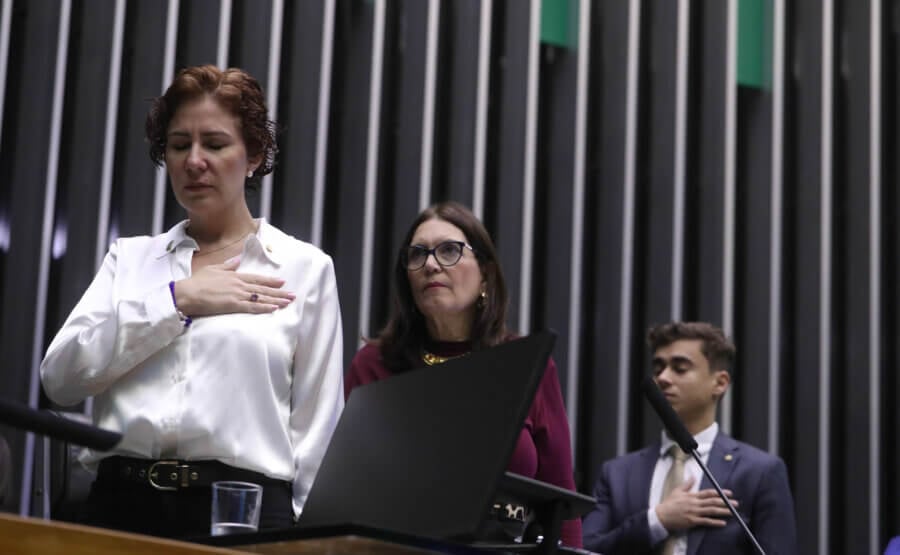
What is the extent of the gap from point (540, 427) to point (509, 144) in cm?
228

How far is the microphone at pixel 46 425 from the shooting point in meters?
1.12

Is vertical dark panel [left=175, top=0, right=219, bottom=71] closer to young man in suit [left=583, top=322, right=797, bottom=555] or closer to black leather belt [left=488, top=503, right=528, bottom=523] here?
young man in suit [left=583, top=322, right=797, bottom=555]

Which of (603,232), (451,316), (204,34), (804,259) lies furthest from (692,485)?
(204,34)

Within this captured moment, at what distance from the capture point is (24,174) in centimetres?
409

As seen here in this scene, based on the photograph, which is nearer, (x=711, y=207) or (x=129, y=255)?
(x=129, y=255)

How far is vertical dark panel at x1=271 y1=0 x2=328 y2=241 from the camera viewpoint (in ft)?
14.6

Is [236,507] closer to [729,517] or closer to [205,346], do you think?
[205,346]

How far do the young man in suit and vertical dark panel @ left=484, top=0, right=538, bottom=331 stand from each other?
776 mm

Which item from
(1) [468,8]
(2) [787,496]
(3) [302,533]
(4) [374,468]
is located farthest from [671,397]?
(3) [302,533]

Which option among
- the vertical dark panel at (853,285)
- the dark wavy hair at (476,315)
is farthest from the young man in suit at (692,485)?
the vertical dark panel at (853,285)

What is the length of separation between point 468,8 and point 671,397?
66.9 inches

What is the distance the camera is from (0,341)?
4020mm

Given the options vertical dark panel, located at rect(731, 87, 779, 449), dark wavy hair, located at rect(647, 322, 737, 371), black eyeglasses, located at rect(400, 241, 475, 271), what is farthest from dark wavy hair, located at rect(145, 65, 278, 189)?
vertical dark panel, located at rect(731, 87, 779, 449)

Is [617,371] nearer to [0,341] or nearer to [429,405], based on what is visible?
[0,341]
